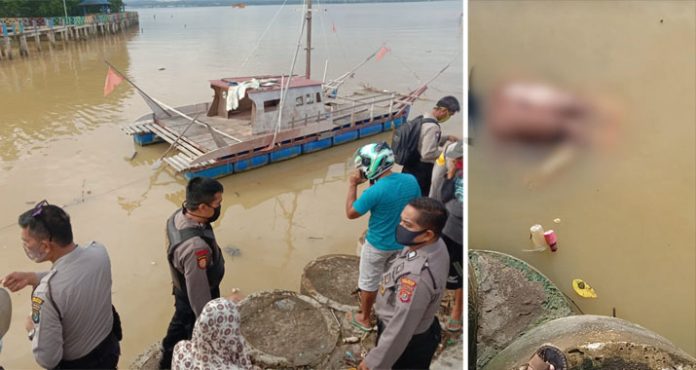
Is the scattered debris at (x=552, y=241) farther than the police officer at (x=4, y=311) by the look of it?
Yes

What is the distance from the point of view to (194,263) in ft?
7.98

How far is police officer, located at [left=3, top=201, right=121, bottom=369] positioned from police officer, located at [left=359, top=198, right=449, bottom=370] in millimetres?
1336

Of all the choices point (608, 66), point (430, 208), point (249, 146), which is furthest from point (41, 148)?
point (608, 66)

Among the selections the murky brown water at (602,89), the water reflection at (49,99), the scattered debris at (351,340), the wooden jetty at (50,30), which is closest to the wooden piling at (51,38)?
the wooden jetty at (50,30)

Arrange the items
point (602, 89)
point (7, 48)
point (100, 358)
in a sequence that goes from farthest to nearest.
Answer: point (7, 48) < point (100, 358) < point (602, 89)

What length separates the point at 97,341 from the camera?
2.22m

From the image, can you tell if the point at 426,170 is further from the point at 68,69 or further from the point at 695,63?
the point at 68,69

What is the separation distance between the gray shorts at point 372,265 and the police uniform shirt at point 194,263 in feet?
3.44

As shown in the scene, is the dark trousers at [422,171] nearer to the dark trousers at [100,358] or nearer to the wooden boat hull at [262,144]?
the dark trousers at [100,358]

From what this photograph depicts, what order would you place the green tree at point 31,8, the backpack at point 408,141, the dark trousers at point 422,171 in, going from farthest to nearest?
the green tree at point 31,8 → the dark trousers at point 422,171 → the backpack at point 408,141

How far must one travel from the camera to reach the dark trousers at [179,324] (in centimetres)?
275

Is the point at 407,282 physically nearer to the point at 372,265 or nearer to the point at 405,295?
the point at 405,295

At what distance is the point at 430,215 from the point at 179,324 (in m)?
1.86

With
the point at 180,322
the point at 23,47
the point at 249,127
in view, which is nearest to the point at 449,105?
the point at 180,322
